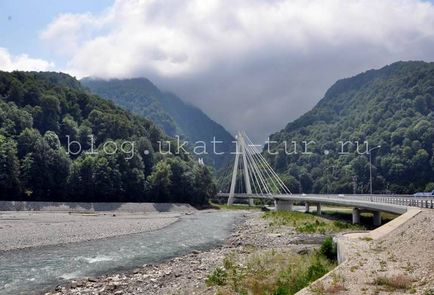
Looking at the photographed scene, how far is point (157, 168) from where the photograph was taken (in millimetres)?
116875

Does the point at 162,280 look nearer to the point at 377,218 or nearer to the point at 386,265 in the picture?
the point at 386,265

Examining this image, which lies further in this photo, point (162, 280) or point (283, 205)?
point (283, 205)

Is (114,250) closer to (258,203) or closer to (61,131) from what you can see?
(61,131)

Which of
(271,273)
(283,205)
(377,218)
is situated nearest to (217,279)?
(271,273)

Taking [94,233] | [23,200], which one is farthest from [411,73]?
[94,233]

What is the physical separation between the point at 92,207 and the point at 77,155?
2848 centimetres

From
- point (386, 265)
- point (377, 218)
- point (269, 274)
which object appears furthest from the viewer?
point (377, 218)

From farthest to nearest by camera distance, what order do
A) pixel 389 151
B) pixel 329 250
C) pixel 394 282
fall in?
1. pixel 389 151
2. pixel 329 250
3. pixel 394 282

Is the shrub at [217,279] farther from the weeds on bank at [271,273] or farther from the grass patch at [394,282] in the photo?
the grass patch at [394,282]

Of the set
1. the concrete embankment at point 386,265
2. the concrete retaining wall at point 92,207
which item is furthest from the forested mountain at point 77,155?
the concrete embankment at point 386,265

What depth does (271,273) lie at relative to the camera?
73.5 feet

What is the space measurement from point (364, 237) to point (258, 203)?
130m

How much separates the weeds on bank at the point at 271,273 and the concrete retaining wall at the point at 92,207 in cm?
6276

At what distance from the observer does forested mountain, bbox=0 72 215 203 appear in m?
92.4
